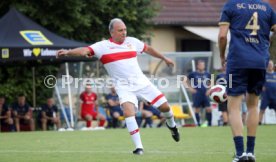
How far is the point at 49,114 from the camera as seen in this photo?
25938mm

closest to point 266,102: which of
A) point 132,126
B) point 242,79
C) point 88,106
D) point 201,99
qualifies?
point 201,99

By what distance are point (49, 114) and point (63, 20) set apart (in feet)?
10.8

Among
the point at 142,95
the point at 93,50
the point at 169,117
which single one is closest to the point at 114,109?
the point at 169,117

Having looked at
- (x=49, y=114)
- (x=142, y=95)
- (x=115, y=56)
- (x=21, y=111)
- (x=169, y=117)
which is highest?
(x=115, y=56)

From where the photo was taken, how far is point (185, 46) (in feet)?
127

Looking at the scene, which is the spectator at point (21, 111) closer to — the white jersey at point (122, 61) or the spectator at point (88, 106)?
the spectator at point (88, 106)

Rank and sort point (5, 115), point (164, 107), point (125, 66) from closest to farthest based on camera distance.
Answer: point (125, 66) < point (164, 107) < point (5, 115)

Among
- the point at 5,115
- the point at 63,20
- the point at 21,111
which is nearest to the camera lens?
the point at 5,115

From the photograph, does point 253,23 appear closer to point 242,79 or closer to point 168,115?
point 242,79

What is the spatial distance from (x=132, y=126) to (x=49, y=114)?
13.9 metres

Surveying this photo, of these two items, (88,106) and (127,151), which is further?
(88,106)

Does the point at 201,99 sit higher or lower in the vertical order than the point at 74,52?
lower

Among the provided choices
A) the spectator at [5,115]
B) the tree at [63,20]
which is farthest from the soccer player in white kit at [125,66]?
the tree at [63,20]

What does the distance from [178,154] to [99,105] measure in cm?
1574
